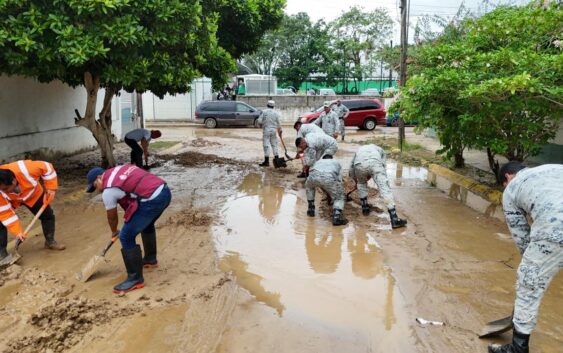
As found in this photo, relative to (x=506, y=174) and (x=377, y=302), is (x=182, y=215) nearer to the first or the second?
(x=377, y=302)

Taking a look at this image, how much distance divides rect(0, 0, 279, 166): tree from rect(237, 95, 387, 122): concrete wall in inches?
796

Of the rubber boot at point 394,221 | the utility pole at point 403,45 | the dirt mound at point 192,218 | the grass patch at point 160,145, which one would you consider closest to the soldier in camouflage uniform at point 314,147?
the rubber boot at point 394,221

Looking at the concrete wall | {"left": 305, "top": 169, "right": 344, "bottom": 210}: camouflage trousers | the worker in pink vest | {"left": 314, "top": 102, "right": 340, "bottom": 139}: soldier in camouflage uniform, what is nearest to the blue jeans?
the worker in pink vest

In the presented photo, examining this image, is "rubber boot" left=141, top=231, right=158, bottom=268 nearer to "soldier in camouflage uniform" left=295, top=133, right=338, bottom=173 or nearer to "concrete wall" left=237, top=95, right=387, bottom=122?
"soldier in camouflage uniform" left=295, top=133, right=338, bottom=173

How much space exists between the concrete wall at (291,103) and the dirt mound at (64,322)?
80.7 feet

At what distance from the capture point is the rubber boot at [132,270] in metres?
4.36

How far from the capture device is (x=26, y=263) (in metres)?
5.08

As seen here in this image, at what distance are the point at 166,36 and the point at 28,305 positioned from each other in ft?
13.5

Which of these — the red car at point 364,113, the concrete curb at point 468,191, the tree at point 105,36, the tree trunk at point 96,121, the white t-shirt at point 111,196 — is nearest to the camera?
the white t-shirt at point 111,196

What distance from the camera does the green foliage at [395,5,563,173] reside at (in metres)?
5.81

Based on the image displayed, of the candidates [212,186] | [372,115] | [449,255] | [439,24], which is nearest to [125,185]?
[449,255]

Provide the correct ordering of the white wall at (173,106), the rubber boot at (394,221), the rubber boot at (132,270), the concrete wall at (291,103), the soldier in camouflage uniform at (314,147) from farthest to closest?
1. the concrete wall at (291,103)
2. the white wall at (173,106)
3. the soldier in camouflage uniform at (314,147)
4. the rubber boot at (394,221)
5. the rubber boot at (132,270)

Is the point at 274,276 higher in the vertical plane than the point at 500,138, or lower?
lower

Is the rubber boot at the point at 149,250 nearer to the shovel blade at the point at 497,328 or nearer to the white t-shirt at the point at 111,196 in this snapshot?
the white t-shirt at the point at 111,196
